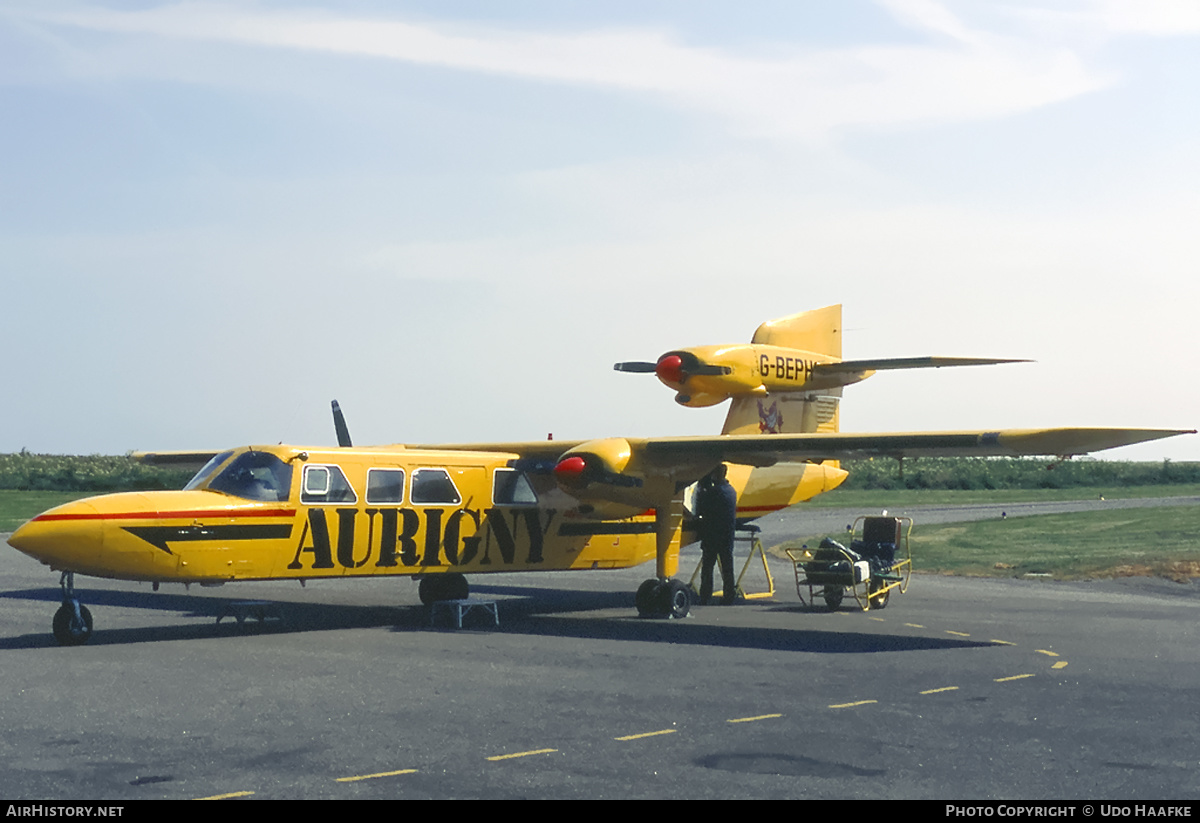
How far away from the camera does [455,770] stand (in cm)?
883

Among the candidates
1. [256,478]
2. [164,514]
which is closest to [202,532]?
[164,514]

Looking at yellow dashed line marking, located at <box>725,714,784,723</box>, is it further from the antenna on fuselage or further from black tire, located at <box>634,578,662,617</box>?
the antenna on fuselage

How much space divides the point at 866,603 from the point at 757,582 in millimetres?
6191

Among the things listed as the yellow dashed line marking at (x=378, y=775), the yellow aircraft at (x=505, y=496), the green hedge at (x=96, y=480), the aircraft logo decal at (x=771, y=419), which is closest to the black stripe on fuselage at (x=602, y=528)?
the yellow aircraft at (x=505, y=496)

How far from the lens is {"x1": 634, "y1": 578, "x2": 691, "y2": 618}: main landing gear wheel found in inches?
799

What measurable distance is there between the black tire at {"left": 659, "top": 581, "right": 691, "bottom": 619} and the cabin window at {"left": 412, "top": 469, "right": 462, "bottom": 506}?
11.9 feet

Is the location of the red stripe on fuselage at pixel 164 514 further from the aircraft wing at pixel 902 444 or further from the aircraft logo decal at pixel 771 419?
the aircraft logo decal at pixel 771 419

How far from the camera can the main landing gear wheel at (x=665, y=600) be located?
2030 cm

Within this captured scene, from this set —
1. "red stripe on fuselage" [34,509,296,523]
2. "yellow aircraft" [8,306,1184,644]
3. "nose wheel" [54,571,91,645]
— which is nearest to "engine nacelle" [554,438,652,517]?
"yellow aircraft" [8,306,1184,644]

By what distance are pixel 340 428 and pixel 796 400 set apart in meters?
9.06

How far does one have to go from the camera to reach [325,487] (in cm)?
1819

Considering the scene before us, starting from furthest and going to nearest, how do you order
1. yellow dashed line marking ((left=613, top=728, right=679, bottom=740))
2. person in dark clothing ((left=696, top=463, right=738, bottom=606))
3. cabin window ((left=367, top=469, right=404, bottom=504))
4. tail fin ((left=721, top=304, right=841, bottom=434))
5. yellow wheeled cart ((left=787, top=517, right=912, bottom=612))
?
1. tail fin ((left=721, top=304, right=841, bottom=434))
2. person in dark clothing ((left=696, top=463, right=738, bottom=606))
3. yellow wheeled cart ((left=787, top=517, right=912, bottom=612))
4. cabin window ((left=367, top=469, right=404, bottom=504))
5. yellow dashed line marking ((left=613, top=728, right=679, bottom=740))

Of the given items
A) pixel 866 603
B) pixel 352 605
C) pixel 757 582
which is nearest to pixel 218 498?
pixel 352 605

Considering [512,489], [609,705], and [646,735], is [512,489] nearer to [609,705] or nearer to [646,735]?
[609,705]
